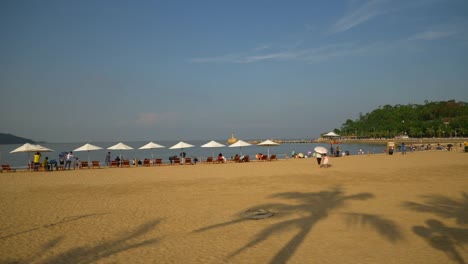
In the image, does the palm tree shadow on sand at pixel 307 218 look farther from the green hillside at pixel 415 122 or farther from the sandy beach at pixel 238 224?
the green hillside at pixel 415 122

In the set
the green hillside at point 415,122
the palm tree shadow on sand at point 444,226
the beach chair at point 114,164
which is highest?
the green hillside at point 415,122

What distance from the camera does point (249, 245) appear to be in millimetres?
7230

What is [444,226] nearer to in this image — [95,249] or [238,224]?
[238,224]

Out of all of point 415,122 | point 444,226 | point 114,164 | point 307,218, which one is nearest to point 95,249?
point 307,218

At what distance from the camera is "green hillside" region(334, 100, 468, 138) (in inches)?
4218

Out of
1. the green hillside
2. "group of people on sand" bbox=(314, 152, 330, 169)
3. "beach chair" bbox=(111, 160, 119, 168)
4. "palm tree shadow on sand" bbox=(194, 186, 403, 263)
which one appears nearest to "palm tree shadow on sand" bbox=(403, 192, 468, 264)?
"palm tree shadow on sand" bbox=(194, 186, 403, 263)

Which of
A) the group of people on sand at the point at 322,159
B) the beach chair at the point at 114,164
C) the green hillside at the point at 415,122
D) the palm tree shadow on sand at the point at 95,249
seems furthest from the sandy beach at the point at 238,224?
the green hillside at the point at 415,122

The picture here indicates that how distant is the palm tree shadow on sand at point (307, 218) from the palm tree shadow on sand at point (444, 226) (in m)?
0.66

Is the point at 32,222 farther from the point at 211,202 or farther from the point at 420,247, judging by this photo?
the point at 420,247

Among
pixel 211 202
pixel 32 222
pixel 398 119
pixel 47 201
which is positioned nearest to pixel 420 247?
pixel 211 202

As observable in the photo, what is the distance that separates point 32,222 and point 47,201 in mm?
3479

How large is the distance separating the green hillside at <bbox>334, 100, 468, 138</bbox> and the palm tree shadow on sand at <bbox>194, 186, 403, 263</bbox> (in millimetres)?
105926

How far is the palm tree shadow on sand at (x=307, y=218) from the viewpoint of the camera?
734 cm

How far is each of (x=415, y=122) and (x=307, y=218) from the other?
125623 millimetres
